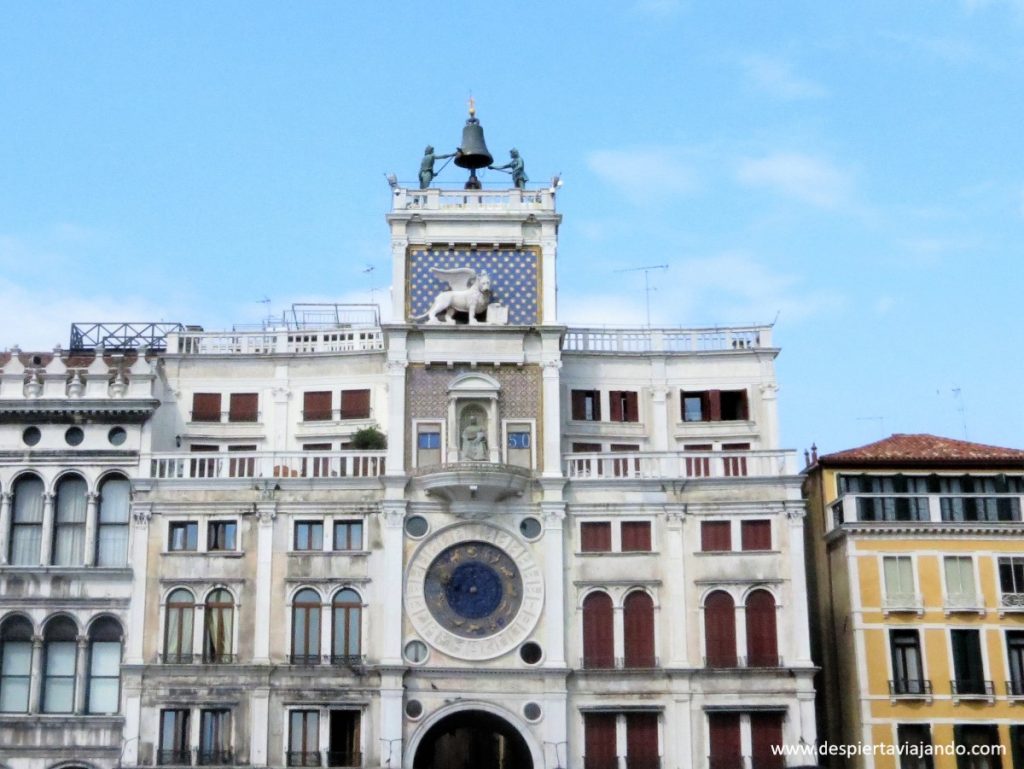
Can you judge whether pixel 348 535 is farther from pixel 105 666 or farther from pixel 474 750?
pixel 474 750

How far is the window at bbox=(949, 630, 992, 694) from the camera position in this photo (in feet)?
178

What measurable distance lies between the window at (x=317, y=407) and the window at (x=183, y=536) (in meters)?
7.21

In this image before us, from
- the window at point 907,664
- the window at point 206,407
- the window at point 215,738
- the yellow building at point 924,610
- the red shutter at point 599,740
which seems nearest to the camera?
the window at point 215,738

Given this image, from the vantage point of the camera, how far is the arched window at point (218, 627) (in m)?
53.6

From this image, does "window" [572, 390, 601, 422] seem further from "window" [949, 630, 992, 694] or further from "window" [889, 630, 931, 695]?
"window" [949, 630, 992, 694]

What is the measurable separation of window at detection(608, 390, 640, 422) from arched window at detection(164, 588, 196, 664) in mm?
17483

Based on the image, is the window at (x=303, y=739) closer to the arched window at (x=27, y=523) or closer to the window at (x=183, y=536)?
the window at (x=183, y=536)

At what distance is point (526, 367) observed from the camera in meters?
56.4

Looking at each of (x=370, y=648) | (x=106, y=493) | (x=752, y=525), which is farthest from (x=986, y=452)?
(x=106, y=493)

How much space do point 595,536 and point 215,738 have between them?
14.8 m

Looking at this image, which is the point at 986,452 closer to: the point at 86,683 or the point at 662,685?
the point at 662,685

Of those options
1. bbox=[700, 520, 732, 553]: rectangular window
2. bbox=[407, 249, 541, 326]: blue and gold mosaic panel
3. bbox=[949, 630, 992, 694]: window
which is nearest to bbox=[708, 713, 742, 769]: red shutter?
bbox=[700, 520, 732, 553]: rectangular window

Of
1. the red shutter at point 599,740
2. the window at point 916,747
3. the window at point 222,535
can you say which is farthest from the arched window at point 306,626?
the window at point 916,747

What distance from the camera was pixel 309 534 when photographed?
5481 centimetres
